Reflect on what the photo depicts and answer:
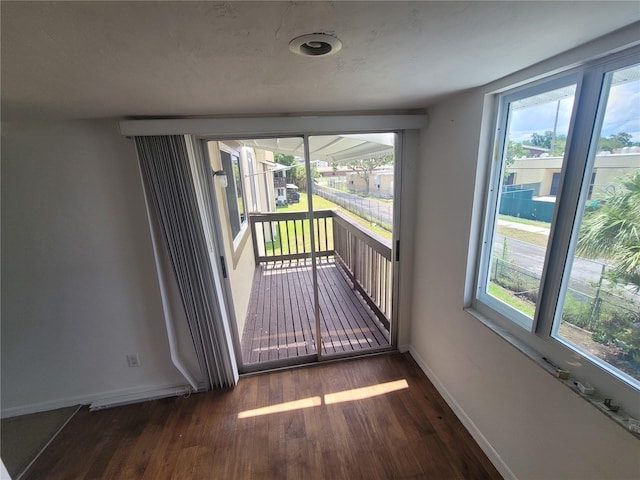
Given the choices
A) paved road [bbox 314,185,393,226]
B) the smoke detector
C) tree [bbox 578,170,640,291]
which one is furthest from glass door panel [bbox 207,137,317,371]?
tree [bbox 578,170,640,291]

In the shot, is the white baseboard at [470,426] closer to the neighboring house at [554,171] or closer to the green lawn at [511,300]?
the green lawn at [511,300]

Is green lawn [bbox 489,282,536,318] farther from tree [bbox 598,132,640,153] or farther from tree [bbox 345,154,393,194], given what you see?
tree [bbox 345,154,393,194]

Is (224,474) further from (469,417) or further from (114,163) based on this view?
(114,163)

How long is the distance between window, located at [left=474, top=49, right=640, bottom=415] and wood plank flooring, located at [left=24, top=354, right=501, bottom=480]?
3.04 ft

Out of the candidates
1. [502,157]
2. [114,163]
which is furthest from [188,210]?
[502,157]

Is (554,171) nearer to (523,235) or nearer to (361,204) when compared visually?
(523,235)

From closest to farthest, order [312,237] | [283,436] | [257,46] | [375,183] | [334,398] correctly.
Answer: [257,46] → [283,436] → [334,398] → [312,237] → [375,183]

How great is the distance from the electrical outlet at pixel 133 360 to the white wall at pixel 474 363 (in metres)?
2.39

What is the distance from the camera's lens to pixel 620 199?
3.03 ft

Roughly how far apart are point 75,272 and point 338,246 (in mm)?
3270

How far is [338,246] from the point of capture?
14.3 ft

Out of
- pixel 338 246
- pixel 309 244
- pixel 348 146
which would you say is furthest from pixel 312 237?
pixel 338 246

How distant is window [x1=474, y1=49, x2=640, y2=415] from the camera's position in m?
0.91

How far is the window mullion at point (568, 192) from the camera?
98 cm
